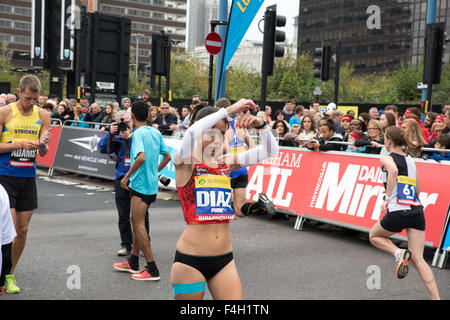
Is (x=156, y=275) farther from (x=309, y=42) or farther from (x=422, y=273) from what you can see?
(x=309, y=42)

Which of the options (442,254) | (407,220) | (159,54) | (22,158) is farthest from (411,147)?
(159,54)

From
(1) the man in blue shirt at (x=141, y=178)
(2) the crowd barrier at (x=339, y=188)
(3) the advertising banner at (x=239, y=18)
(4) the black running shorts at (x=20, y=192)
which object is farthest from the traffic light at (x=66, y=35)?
(4) the black running shorts at (x=20, y=192)

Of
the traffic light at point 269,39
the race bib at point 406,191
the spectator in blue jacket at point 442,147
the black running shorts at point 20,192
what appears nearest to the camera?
the black running shorts at point 20,192

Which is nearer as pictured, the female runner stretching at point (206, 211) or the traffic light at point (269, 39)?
the female runner stretching at point (206, 211)

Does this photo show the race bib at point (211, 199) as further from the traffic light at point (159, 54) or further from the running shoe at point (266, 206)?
the traffic light at point (159, 54)

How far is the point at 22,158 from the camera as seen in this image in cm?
604

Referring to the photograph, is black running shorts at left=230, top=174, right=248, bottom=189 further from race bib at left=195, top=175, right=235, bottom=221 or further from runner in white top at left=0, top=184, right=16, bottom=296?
race bib at left=195, top=175, right=235, bottom=221

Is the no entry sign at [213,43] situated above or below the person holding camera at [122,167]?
above

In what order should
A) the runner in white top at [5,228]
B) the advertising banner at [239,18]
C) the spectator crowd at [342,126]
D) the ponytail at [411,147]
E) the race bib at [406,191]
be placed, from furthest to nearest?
the advertising banner at [239,18] → the spectator crowd at [342,126] → the ponytail at [411,147] → the race bib at [406,191] → the runner in white top at [5,228]

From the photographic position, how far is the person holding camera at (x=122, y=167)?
759cm

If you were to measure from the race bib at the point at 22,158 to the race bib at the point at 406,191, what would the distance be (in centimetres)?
394

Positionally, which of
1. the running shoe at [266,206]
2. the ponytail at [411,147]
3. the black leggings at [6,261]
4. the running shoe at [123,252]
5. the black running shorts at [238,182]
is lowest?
the running shoe at [123,252]

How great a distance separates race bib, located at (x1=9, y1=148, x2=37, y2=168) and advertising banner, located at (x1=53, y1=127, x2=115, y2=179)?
869 cm

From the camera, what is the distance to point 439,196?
802 cm
